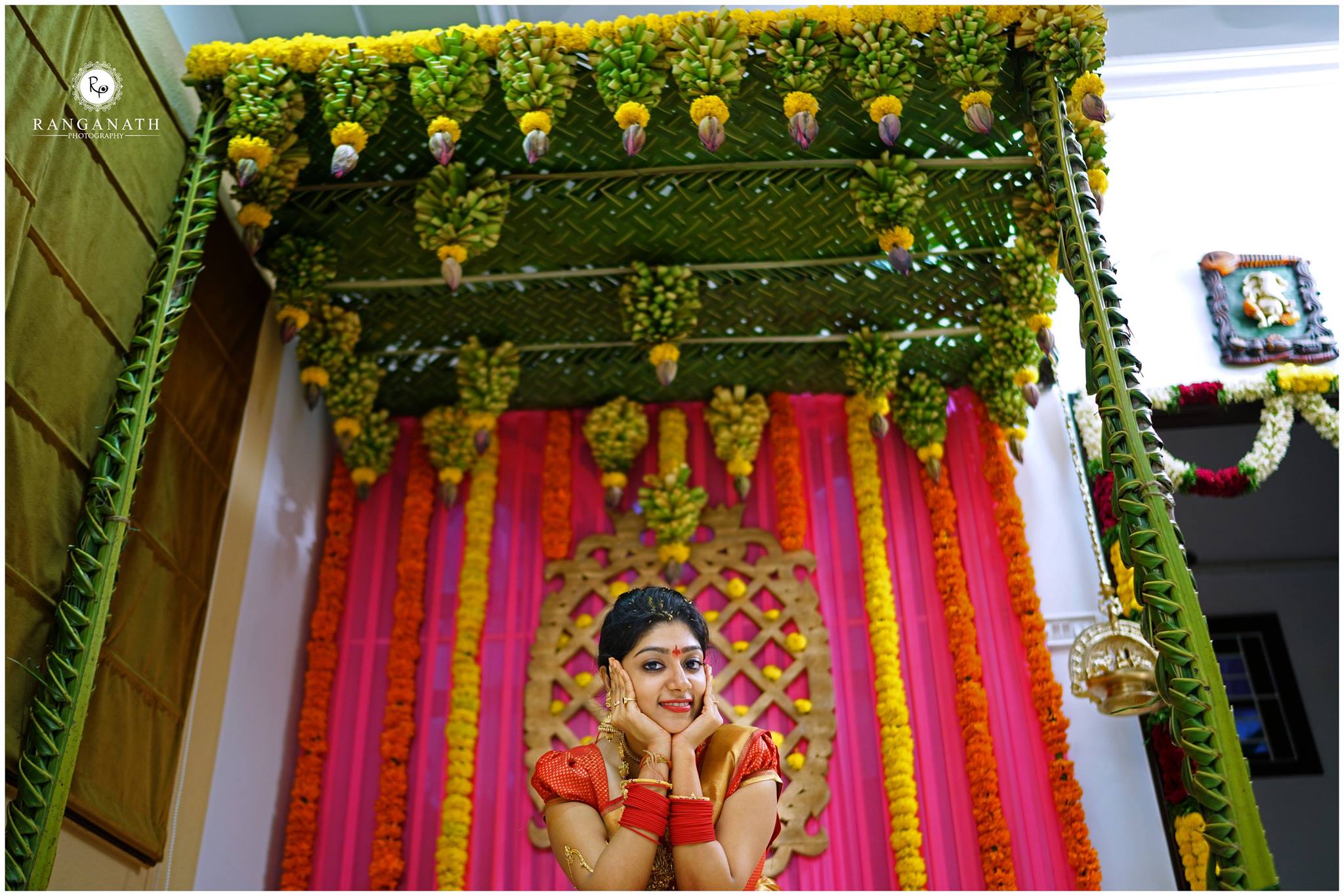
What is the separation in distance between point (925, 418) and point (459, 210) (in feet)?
7.28

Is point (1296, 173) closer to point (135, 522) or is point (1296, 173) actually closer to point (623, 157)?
point (623, 157)

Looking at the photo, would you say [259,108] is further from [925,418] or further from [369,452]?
[925,418]

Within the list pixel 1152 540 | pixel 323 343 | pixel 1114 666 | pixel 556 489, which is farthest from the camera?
pixel 556 489

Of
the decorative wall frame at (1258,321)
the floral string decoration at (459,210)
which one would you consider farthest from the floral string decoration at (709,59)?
the decorative wall frame at (1258,321)

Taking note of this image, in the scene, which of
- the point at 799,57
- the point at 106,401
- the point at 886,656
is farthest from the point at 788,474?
the point at 106,401

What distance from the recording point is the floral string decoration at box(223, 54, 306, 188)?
369cm

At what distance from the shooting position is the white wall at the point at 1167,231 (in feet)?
14.5

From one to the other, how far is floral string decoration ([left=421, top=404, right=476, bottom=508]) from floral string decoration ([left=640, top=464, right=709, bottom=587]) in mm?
828

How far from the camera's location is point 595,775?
2699mm

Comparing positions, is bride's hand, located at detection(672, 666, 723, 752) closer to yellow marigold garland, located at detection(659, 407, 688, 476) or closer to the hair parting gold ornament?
the hair parting gold ornament

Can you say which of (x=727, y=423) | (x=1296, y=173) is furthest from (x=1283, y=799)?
(x=727, y=423)

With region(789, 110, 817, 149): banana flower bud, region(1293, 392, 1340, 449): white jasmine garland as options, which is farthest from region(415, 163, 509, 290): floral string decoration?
region(1293, 392, 1340, 449): white jasmine garland

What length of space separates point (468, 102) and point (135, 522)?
1712 mm

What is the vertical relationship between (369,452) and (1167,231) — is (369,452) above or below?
below
